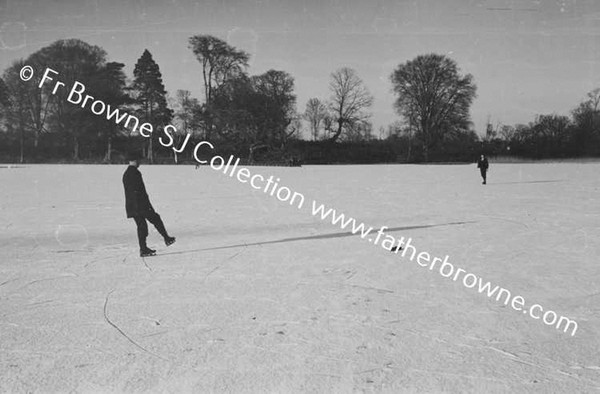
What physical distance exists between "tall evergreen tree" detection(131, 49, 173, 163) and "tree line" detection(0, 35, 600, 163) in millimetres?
89

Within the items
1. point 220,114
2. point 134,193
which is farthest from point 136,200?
point 220,114

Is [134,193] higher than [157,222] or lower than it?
higher

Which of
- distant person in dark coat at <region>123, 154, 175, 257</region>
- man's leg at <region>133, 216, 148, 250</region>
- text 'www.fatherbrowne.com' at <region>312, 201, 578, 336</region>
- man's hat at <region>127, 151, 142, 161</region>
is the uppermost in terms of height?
man's hat at <region>127, 151, 142, 161</region>

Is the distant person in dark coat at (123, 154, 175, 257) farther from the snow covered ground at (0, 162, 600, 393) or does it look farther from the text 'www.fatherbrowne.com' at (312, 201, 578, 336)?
the text 'www.fatherbrowne.com' at (312, 201, 578, 336)

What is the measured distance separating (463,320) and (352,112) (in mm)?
45010

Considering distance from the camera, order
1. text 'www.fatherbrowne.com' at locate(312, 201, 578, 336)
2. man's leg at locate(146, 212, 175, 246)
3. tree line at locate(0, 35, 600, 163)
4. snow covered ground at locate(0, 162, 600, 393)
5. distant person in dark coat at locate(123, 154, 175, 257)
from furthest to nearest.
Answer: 1. tree line at locate(0, 35, 600, 163)
2. man's leg at locate(146, 212, 175, 246)
3. distant person in dark coat at locate(123, 154, 175, 257)
4. text 'www.fatherbrowne.com' at locate(312, 201, 578, 336)
5. snow covered ground at locate(0, 162, 600, 393)

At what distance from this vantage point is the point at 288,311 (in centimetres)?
372

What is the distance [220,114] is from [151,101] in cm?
702

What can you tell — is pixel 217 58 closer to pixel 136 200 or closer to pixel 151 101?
pixel 151 101

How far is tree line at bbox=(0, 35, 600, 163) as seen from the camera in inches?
1499

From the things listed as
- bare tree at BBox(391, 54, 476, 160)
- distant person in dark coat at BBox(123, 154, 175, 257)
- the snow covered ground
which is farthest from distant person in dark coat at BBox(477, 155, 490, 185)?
bare tree at BBox(391, 54, 476, 160)

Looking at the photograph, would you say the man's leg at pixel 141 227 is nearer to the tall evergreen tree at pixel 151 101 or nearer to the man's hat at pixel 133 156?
the man's hat at pixel 133 156

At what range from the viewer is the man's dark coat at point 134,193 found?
5.60m

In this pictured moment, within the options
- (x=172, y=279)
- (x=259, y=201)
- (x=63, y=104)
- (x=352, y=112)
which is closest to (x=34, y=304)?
(x=172, y=279)
